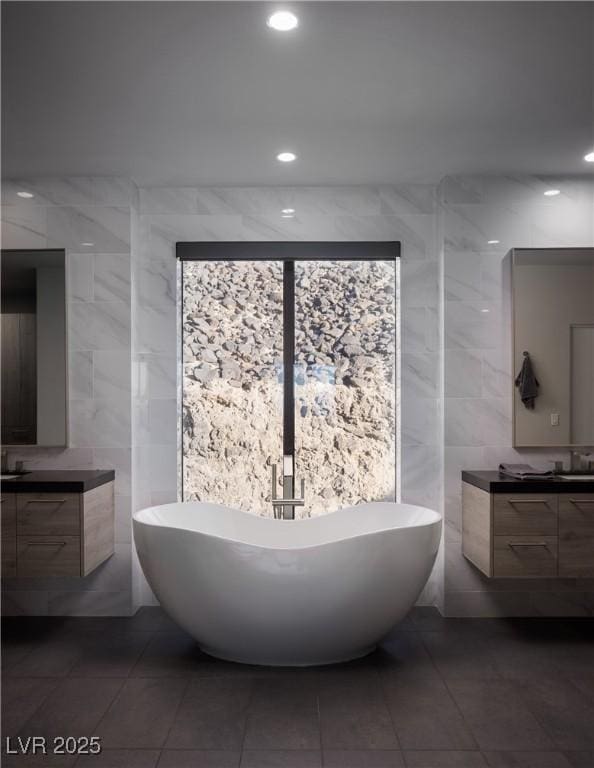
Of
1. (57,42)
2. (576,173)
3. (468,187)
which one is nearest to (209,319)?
(468,187)

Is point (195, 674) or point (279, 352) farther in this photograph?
point (279, 352)

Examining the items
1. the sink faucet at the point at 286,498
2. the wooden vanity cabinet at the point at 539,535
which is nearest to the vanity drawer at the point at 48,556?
the sink faucet at the point at 286,498

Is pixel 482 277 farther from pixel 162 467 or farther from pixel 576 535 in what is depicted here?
pixel 162 467

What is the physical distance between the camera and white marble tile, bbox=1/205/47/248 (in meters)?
4.32

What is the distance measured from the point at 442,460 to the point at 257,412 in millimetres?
1235

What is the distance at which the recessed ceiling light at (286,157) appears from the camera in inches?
151

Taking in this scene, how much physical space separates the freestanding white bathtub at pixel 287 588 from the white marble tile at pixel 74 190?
6.69 ft

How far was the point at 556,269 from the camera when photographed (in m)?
4.31

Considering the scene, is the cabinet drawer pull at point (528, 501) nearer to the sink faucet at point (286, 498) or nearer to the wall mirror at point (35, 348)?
the sink faucet at point (286, 498)

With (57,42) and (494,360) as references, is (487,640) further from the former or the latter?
(57,42)

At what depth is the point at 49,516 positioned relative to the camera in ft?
12.4

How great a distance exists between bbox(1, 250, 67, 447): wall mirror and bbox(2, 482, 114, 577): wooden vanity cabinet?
599mm

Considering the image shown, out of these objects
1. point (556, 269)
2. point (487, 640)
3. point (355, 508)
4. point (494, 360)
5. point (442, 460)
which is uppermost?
point (556, 269)

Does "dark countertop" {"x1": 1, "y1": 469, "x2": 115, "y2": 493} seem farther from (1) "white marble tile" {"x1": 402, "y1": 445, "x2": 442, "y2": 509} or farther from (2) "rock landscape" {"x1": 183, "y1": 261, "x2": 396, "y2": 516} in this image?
(1) "white marble tile" {"x1": 402, "y1": 445, "x2": 442, "y2": 509}
